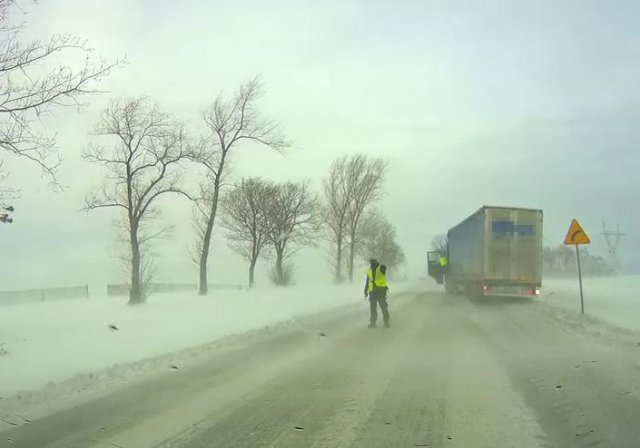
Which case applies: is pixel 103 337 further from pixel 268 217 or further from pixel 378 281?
pixel 268 217

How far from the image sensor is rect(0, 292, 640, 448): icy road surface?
19.5ft

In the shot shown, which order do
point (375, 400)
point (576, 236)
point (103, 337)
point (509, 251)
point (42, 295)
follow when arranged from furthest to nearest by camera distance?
point (42, 295) → point (509, 251) → point (576, 236) → point (103, 337) → point (375, 400)

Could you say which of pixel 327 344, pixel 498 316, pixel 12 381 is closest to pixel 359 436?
pixel 12 381

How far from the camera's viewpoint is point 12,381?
355 inches

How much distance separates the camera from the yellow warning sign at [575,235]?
65.7ft

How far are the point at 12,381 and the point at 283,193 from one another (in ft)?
127

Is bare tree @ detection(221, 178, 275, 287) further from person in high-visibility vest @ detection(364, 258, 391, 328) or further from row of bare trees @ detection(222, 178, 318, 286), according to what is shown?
person in high-visibility vest @ detection(364, 258, 391, 328)

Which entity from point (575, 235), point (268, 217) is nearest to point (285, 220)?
point (268, 217)

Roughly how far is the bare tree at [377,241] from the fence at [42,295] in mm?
22792

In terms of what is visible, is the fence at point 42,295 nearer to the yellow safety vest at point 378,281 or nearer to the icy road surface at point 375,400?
the yellow safety vest at point 378,281

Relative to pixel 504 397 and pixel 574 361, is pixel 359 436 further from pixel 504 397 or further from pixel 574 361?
pixel 574 361

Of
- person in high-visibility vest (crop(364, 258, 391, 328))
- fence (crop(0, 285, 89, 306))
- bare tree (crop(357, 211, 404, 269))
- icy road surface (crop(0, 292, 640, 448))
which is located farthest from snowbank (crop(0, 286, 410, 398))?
bare tree (crop(357, 211, 404, 269))

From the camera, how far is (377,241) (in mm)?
64500

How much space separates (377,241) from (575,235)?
4433cm
